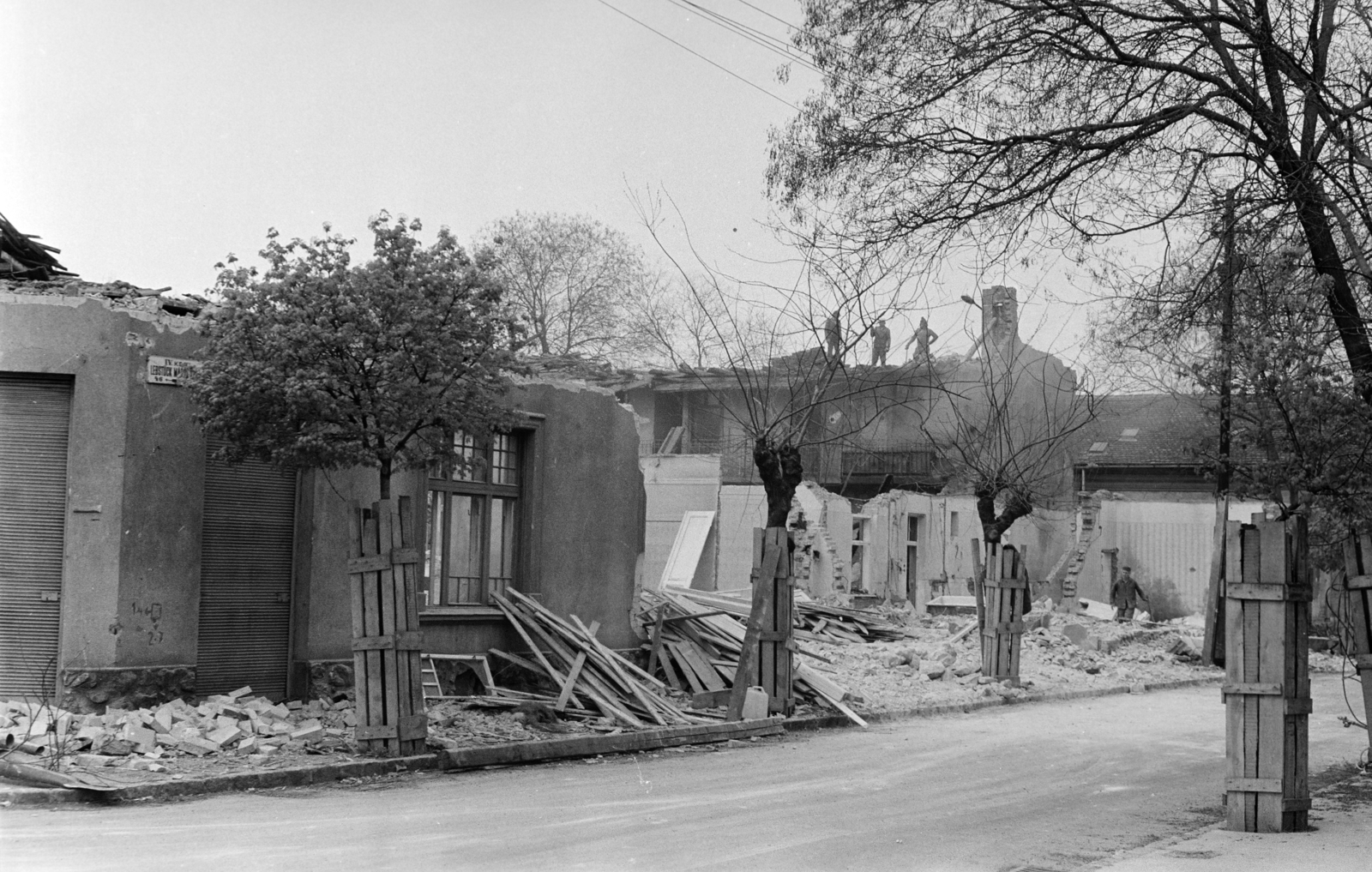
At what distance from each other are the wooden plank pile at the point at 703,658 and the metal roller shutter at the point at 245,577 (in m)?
5.46

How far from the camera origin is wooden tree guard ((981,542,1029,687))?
74.3ft

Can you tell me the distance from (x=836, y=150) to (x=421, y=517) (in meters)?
7.22

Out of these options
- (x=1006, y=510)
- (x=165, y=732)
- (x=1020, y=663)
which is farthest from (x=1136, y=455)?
(x=165, y=732)

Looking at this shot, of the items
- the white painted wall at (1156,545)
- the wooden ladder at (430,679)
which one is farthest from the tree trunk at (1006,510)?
the white painted wall at (1156,545)

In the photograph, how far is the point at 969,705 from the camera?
68.1ft

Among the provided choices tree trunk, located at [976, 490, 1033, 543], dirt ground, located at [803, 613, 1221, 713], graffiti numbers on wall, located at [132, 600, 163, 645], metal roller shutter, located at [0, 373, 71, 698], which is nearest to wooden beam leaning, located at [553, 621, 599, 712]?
graffiti numbers on wall, located at [132, 600, 163, 645]

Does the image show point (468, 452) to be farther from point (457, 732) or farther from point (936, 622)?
point (936, 622)

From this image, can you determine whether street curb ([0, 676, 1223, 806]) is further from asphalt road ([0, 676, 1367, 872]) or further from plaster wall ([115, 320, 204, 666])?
plaster wall ([115, 320, 204, 666])

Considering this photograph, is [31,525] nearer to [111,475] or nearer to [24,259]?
[111,475]

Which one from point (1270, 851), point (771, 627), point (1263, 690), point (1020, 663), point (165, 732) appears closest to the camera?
point (1270, 851)

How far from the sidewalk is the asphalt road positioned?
1.65ft

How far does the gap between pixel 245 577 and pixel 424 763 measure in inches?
129

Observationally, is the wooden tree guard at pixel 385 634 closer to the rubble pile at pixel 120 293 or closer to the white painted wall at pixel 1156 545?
the rubble pile at pixel 120 293

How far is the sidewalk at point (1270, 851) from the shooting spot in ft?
27.3
